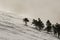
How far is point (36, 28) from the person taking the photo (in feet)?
223

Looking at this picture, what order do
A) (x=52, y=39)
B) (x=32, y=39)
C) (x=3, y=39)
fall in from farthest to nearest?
(x=52, y=39) < (x=32, y=39) < (x=3, y=39)

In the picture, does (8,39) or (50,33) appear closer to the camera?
(8,39)

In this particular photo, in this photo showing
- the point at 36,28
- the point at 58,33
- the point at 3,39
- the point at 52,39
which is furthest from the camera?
the point at 36,28

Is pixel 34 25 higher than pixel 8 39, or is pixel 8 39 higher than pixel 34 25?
pixel 34 25

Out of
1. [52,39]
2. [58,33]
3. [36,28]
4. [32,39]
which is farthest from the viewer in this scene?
[36,28]

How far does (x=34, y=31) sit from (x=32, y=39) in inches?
424

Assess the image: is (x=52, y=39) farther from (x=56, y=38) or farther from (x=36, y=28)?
(x=36, y=28)

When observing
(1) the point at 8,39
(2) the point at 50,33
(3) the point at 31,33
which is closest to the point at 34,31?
(3) the point at 31,33

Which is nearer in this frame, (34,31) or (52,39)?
(52,39)

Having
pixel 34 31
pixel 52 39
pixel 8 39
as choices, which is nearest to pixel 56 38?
pixel 52 39

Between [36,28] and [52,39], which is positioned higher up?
[36,28]

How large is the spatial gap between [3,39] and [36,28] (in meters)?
25.6

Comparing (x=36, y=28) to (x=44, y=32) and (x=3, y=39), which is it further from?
(x=3, y=39)

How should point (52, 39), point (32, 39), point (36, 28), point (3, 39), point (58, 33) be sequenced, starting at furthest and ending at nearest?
point (36, 28)
point (58, 33)
point (52, 39)
point (32, 39)
point (3, 39)
